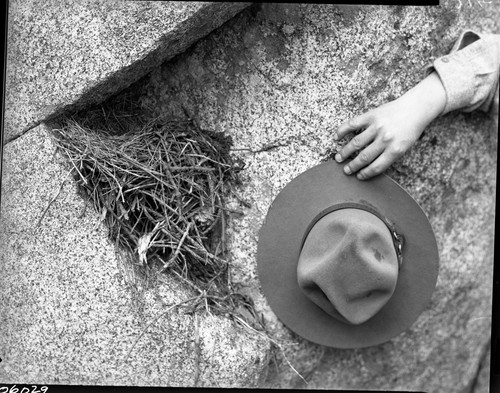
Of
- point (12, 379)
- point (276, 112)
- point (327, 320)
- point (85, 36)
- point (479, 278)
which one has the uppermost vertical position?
point (85, 36)

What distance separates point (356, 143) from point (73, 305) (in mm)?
735

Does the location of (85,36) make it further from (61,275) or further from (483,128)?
(483,128)

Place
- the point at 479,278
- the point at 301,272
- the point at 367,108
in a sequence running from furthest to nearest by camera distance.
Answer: the point at 479,278
the point at 367,108
the point at 301,272

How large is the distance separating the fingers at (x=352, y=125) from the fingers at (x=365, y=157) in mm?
56

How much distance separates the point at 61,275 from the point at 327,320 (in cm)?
62

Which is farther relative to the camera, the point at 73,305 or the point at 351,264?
the point at 73,305

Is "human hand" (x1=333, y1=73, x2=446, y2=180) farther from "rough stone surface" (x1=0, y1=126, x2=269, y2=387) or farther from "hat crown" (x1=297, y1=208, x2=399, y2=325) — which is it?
"rough stone surface" (x1=0, y1=126, x2=269, y2=387)

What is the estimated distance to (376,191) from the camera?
50.6 inches

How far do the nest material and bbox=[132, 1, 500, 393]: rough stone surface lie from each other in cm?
5

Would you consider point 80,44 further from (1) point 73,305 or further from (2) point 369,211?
(2) point 369,211

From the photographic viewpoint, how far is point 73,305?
1254 millimetres

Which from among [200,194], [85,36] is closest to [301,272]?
[200,194]

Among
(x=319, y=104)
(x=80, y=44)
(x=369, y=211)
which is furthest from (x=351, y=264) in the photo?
(x=80, y=44)

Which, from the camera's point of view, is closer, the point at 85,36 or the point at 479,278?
the point at 85,36
